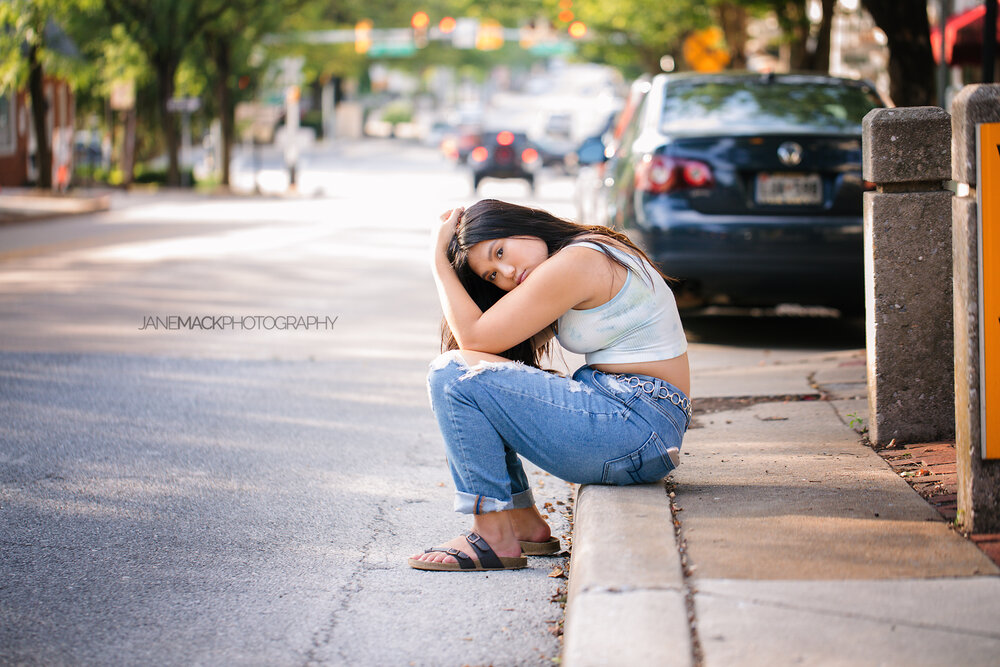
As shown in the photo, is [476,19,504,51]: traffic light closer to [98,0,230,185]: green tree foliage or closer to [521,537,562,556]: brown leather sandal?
[98,0,230,185]: green tree foliage

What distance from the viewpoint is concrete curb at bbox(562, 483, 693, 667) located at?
2.84 meters

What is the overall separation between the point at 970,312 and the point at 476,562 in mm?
1648

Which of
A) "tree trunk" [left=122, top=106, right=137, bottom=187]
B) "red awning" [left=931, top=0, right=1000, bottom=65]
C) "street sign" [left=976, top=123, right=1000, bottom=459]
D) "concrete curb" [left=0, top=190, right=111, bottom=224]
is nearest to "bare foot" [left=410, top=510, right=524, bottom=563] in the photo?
"street sign" [left=976, top=123, right=1000, bottom=459]

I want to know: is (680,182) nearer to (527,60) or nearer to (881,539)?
(881,539)

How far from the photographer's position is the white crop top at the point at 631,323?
13.1ft

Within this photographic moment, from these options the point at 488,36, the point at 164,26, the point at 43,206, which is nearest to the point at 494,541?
the point at 43,206

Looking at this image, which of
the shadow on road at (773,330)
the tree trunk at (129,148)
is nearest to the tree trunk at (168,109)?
the tree trunk at (129,148)

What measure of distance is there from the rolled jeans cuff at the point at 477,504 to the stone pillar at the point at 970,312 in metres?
1.35

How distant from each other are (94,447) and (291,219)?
1586cm

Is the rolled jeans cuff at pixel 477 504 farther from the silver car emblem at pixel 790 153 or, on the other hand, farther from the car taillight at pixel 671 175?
the silver car emblem at pixel 790 153

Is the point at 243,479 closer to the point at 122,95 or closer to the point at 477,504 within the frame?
the point at 477,504

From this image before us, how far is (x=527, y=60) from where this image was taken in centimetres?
12094

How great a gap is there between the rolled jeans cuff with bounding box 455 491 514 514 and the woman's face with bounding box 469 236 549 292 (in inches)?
26.9

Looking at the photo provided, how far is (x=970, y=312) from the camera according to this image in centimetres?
345
